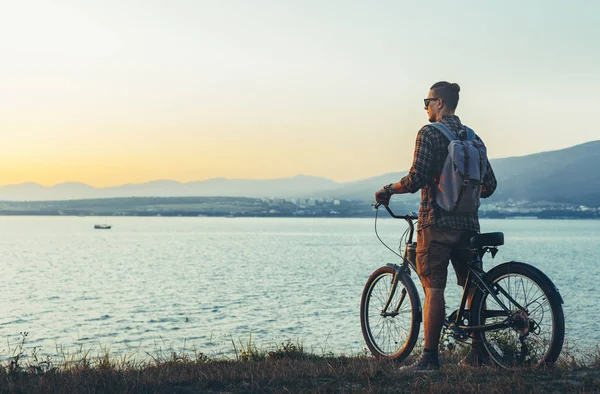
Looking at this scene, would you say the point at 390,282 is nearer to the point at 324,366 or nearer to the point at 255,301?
the point at 324,366

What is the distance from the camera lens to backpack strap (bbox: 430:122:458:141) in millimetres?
5522

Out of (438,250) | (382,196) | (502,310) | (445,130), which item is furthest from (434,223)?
(502,310)

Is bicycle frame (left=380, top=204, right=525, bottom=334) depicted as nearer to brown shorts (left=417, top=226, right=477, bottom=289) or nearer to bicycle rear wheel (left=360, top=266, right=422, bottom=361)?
brown shorts (left=417, top=226, right=477, bottom=289)

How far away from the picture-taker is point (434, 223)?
5555mm

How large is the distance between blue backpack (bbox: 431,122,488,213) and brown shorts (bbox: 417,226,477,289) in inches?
8.8

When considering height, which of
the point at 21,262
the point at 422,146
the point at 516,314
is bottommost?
the point at 21,262

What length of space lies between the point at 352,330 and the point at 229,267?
107 feet

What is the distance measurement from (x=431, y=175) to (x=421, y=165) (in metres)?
0.13

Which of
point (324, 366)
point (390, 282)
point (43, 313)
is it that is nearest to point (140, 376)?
point (324, 366)

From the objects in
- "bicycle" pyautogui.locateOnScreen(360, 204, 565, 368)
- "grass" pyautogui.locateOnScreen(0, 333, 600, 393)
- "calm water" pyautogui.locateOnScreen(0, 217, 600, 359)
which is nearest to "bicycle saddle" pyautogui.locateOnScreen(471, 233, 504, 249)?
"bicycle" pyautogui.locateOnScreen(360, 204, 565, 368)

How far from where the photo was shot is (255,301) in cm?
2847

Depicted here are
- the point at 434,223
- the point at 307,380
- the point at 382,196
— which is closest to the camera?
the point at 307,380

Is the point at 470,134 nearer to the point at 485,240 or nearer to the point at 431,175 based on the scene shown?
the point at 431,175

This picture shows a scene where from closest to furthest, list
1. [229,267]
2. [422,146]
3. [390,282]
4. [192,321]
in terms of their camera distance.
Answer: [422,146]
[390,282]
[192,321]
[229,267]
